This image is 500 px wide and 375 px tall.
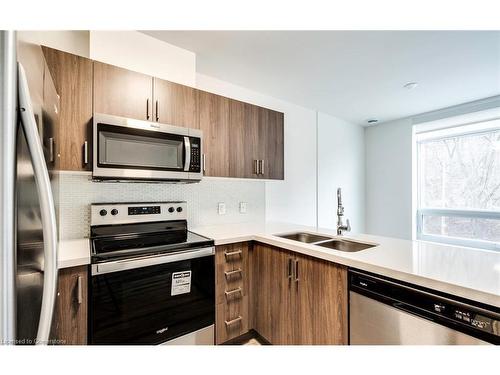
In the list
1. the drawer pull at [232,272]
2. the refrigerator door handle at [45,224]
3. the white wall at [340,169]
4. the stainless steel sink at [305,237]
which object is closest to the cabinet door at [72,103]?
the refrigerator door handle at [45,224]

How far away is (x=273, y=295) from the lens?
1.70 meters

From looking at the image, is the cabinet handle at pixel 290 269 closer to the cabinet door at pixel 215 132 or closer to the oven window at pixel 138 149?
the cabinet door at pixel 215 132

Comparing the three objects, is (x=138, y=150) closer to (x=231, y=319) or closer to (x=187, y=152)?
(x=187, y=152)

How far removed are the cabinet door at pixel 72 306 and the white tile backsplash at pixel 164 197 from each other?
0.56 meters

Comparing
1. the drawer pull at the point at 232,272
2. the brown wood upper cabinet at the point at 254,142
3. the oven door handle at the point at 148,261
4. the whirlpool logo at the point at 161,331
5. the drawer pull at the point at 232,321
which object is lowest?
the drawer pull at the point at 232,321

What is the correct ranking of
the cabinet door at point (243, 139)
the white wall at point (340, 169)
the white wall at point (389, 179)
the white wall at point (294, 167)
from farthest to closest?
the white wall at point (389, 179)
the white wall at point (340, 169)
the white wall at point (294, 167)
the cabinet door at point (243, 139)

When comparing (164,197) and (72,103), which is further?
(164,197)

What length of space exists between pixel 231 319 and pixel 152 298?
0.66 metres

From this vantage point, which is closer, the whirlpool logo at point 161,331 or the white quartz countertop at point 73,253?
A: the white quartz countertop at point 73,253

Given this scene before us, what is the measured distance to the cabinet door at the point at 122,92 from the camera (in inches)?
58.3

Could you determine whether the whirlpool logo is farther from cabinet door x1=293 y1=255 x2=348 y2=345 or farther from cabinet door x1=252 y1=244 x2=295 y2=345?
cabinet door x1=293 y1=255 x2=348 y2=345

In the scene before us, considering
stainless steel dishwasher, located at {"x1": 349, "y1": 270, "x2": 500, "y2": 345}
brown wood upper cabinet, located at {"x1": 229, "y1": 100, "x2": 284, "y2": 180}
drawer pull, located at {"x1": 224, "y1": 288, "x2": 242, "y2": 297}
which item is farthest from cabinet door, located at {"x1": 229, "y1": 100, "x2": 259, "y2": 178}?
stainless steel dishwasher, located at {"x1": 349, "y1": 270, "x2": 500, "y2": 345}

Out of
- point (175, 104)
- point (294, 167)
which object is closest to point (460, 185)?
point (294, 167)
